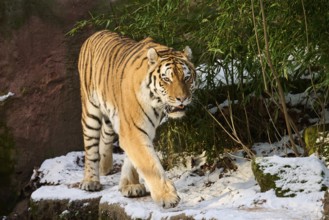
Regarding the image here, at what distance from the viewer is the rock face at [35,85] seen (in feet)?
23.2

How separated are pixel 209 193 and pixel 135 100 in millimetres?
921

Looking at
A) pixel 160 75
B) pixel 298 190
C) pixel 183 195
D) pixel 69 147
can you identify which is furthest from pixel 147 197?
pixel 69 147

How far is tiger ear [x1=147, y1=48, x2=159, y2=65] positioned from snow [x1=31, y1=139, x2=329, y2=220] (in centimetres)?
95

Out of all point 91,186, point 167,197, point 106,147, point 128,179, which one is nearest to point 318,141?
point 167,197

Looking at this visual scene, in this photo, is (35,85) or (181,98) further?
(35,85)

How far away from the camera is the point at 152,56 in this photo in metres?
5.01

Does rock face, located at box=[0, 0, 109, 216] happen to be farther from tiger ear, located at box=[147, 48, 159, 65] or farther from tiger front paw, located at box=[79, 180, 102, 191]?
tiger ear, located at box=[147, 48, 159, 65]

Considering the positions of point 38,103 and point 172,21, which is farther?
point 38,103

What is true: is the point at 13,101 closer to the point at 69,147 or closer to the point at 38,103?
the point at 38,103

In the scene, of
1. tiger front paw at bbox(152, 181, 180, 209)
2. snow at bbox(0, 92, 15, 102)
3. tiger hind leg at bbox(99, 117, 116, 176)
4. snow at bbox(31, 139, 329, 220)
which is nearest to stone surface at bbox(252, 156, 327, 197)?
snow at bbox(31, 139, 329, 220)

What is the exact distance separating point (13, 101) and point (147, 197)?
244cm

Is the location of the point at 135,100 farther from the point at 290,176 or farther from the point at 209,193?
the point at 290,176

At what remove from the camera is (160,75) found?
4930 mm

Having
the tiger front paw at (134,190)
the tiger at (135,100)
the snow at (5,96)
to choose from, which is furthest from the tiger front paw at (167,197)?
the snow at (5,96)
